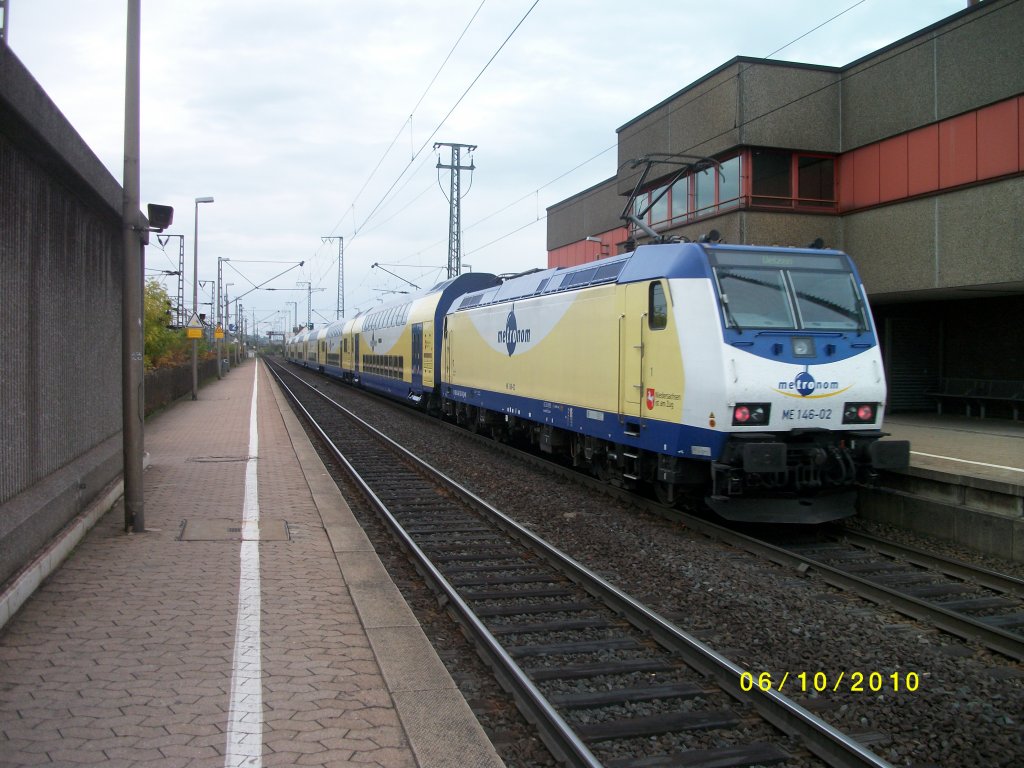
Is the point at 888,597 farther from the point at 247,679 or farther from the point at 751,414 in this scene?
the point at 247,679

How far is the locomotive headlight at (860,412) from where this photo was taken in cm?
820

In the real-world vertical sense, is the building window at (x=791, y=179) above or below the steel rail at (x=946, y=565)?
above

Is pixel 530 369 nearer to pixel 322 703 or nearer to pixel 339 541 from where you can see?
pixel 339 541

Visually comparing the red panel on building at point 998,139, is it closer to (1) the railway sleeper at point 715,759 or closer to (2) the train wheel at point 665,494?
(2) the train wheel at point 665,494

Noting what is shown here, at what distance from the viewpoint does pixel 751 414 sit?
307 inches

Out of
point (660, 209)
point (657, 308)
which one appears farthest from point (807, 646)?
point (660, 209)

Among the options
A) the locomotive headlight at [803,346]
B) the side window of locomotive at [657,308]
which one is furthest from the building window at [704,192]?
the locomotive headlight at [803,346]

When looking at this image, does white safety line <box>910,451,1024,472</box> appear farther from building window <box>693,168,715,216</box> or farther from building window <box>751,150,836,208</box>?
building window <box>693,168,715,216</box>

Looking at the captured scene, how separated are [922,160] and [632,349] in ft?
32.2

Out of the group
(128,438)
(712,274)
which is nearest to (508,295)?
(712,274)

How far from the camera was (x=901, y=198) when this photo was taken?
16031 mm

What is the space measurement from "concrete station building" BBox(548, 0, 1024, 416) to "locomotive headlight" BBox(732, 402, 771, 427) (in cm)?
675

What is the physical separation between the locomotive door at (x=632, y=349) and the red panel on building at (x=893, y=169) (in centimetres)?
961

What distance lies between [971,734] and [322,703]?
3.26 meters
